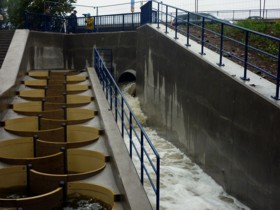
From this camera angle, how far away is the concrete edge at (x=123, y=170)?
4.85 m

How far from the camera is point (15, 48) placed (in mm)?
12172

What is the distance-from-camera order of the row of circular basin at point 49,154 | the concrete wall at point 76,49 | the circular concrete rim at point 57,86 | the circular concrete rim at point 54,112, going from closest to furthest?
the row of circular basin at point 49,154
the circular concrete rim at point 54,112
the circular concrete rim at point 57,86
the concrete wall at point 76,49

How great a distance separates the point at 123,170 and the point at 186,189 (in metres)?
2.10

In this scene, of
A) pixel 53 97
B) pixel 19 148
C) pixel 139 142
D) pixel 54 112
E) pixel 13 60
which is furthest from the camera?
pixel 13 60

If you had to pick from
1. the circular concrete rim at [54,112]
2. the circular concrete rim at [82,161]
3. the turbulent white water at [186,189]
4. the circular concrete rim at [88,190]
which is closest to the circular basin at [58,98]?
the circular concrete rim at [54,112]

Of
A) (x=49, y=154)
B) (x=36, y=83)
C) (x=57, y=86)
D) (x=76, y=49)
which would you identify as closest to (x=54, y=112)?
(x=49, y=154)

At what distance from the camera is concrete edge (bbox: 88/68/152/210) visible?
15.9 ft

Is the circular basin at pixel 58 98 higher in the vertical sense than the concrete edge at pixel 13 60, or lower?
lower

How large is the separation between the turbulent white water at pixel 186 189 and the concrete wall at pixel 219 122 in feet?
0.60

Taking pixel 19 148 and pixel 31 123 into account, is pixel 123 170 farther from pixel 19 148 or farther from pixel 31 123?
pixel 31 123

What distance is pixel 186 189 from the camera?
7.33 meters

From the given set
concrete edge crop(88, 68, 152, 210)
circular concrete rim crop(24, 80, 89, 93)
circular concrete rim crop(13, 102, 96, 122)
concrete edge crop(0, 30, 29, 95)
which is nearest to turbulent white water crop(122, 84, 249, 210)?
concrete edge crop(88, 68, 152, 210)

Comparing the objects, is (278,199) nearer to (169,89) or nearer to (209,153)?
(209,153)

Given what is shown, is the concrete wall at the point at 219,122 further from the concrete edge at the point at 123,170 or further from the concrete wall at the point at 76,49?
the concrete wall at the point at 76,49
